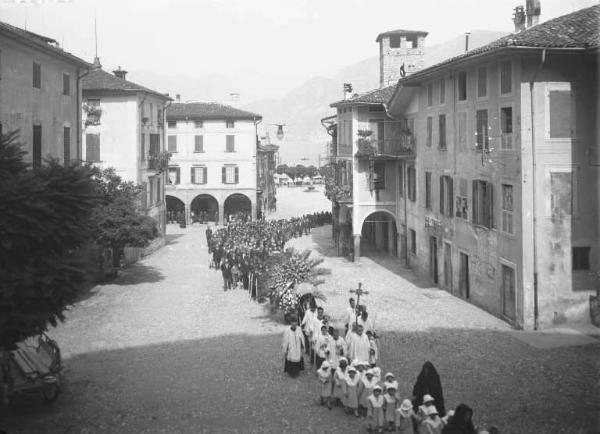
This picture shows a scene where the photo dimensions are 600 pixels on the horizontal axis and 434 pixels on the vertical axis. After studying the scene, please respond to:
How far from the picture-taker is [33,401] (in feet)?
48.1

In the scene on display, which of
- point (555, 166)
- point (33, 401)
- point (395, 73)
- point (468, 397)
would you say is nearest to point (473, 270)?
point (555, 166)

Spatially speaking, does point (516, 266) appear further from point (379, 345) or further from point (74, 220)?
point (74, 220)

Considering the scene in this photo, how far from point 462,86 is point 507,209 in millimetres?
6263

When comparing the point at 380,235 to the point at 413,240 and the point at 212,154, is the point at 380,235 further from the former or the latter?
the point at 212,154

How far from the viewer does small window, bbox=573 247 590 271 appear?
21469 millimetres

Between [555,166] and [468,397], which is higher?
[555,166]

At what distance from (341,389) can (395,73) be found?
39444 millimetres

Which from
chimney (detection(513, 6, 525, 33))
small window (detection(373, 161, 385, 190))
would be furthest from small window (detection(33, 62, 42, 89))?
chimney (detection(513, 6, 525, 33))

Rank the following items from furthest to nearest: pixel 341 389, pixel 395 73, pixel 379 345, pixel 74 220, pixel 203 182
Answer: pixel 203 182, pixel 395 73, pixel 379 345, pixel 341 389, pixel 74 220

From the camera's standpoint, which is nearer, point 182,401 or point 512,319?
point 182,401

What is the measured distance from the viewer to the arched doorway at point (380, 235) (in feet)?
131

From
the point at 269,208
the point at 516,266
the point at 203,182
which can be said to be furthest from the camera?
the point at 269,208

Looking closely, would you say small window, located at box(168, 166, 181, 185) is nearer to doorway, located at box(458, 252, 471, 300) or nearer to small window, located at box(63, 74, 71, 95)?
small window, located at box(63, 74, 71, 95)

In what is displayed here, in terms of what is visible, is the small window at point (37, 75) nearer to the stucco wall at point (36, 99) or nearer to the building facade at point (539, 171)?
the stucco wall at point (36, 99)
